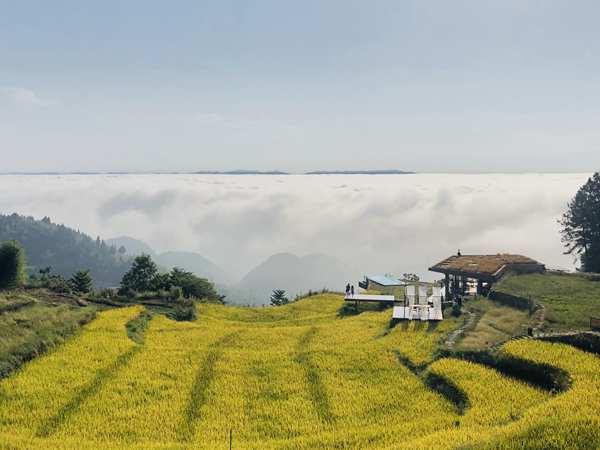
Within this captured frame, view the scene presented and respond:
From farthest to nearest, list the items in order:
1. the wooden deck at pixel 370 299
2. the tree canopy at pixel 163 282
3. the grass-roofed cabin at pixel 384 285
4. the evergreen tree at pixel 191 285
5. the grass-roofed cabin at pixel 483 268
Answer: the grass-roofed cabin at pixel 384 285, the tree canopy at pixel 163 282, the evergreen tree at pixel 191 285, the wooden deck at pixel 370 299, the grass-roofed cabin at pixel 483 268

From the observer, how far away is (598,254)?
5456 centimetres

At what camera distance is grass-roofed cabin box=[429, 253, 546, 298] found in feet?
129

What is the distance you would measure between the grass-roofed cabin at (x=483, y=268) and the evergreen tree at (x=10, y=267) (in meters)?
35.6

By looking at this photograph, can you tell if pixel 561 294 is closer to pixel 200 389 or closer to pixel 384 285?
pixel 384 285

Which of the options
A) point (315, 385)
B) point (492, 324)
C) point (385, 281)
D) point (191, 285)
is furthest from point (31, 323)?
point (385, 281)

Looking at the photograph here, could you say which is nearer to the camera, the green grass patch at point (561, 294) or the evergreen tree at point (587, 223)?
the green grass patch at point (561, 294)

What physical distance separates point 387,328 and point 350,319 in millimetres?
5967

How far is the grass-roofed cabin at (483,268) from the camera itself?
3928cm

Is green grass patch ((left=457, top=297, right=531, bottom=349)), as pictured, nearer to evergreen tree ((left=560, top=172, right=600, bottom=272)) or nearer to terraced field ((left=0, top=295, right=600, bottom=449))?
terraced field ((left=0, top=295, right=600, bottom=449))

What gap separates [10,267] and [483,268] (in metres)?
39.6

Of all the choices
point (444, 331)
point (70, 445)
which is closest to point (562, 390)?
point (444, 331)

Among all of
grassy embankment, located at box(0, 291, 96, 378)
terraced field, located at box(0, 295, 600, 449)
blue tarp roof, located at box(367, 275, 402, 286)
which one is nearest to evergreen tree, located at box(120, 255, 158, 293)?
grassy embankment, located at box(0, 291, 96, 378)

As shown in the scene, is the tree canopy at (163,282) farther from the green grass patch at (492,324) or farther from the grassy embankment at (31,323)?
the green grass patch at (492,324)

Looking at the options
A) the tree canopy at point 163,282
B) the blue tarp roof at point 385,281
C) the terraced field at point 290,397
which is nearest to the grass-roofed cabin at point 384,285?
the blue tarp roof at point 385,281
